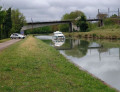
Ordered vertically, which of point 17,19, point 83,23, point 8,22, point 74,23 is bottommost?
point 83,23

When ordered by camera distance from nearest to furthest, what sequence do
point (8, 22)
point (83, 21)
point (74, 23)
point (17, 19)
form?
point (8, 22) → point (17, 19) → point (83, 21) → point (74, 23)

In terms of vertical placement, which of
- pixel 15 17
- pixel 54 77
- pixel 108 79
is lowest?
pixel 108 79

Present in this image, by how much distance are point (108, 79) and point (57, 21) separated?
77712 mm

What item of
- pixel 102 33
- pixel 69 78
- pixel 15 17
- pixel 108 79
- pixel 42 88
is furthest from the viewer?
pixel 15 17

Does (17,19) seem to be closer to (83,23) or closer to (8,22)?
(8,22)

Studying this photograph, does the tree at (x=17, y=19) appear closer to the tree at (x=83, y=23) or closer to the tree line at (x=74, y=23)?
the tree at (x=83, y=23)

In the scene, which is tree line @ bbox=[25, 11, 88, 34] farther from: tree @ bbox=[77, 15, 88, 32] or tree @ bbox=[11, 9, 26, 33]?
tree @ bbox=[11, 9, 26, 33]

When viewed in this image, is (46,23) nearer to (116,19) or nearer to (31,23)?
(31,23)

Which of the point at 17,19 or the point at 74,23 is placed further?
the point at 74,23

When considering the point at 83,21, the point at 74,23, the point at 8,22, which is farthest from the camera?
the point at 74,23

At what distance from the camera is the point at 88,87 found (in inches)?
310

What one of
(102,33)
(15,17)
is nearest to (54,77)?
(102,33)

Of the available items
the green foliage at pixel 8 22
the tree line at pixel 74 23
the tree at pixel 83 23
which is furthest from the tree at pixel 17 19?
the tree line at pixel 74 23

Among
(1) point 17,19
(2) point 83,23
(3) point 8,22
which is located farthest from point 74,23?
(3) point 8,22
